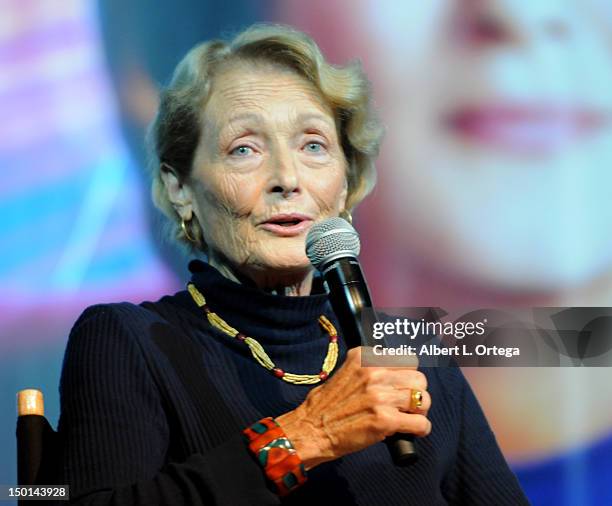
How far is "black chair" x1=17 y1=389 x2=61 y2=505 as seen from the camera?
5.68ft

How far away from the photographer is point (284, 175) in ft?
6.47

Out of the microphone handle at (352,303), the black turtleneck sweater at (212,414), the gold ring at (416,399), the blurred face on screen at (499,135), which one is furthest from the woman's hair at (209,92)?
the gold ring at (416,399)

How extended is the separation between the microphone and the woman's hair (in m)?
0.53

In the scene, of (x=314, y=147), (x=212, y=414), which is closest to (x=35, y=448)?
(x=212, y=414)

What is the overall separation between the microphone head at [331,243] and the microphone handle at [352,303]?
16mm

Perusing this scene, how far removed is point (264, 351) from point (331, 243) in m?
0.41

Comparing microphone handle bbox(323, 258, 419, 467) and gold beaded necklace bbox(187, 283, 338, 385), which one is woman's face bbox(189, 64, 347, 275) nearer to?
gold beaded necklace bbox(187, 283, 338, 385)

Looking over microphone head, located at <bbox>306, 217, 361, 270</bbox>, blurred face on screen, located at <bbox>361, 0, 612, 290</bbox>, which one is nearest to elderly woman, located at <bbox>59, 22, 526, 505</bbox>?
microphone head, located at <bbox>306, 217, 361, 270</bbox>

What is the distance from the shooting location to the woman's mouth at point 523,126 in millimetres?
2676

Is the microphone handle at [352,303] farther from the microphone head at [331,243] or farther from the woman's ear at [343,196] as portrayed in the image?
the woman's ear at [343,196]

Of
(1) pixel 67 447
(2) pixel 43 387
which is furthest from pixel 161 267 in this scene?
(1) pixel 67 447

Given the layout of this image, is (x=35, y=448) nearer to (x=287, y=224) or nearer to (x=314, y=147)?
(x=287, y=224)

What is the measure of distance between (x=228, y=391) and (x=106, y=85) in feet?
3.29

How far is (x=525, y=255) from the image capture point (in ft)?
8.75
